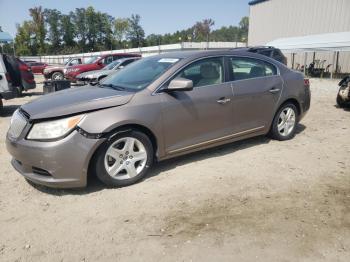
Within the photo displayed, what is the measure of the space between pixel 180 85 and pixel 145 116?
59 centimetres

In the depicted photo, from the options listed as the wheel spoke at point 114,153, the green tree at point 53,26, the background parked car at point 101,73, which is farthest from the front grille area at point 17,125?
the green tree at point 53,26

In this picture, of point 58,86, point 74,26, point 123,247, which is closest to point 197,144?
point 123,247

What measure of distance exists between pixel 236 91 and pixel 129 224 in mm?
2579

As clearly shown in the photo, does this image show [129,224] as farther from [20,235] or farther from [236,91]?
[236,91]

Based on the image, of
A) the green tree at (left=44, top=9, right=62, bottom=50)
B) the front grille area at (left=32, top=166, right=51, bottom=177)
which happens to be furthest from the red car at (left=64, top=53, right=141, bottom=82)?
the green tree at (left=44, top=9, right=62, bottom=50)

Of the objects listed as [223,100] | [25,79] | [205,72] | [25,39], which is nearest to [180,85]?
[205,72]

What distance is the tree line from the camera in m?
93.7

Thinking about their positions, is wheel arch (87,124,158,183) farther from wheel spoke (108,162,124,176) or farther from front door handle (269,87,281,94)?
front door handle (269,87,281,94)

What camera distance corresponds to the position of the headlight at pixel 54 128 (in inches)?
138

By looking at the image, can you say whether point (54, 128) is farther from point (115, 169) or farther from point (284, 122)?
point (284, 122)

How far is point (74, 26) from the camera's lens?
341ft

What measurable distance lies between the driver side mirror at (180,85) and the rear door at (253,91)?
0.98m

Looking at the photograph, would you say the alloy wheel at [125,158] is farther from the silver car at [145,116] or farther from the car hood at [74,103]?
the car hood at [74,103]

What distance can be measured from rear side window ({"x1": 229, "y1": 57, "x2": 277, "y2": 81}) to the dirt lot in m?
1.27
